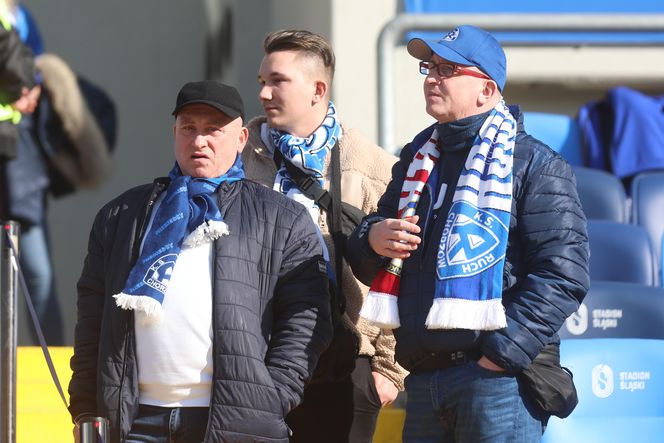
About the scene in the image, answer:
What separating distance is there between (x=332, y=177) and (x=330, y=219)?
151 millimetres

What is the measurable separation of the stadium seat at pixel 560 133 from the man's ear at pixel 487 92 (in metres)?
3.41

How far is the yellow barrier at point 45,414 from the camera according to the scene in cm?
461

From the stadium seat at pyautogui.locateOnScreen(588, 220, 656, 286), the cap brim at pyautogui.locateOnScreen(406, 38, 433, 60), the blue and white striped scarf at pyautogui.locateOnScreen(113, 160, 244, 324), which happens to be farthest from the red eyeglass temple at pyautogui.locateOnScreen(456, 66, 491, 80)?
the stadium seat at pyautogui.locateOnScreen(588, 220, 656, 286)

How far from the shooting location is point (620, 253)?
5535 mm

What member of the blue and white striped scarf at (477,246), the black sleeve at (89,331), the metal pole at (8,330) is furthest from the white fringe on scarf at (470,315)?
the metal pole at (8,330)

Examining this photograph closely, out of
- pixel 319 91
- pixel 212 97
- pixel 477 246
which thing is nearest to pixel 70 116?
pixel 319 91

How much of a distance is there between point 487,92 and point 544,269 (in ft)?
1.76

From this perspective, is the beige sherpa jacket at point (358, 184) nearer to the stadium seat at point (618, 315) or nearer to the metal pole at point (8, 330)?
the metal pole at point (8, 330)

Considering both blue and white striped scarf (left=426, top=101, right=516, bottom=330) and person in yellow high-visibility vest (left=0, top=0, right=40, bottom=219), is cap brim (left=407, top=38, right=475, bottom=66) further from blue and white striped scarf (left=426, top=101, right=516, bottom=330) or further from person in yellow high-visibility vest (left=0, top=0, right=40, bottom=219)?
person in yellow high-visibility vest (left=0, top=0, right=40, bottom=219)

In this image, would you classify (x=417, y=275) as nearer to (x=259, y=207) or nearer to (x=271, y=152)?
(x=259, y=207)

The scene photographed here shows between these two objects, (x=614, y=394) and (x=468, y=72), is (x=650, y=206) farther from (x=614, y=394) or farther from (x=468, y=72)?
(x=468, y=72)

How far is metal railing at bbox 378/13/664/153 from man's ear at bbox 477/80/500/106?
10.4 feet

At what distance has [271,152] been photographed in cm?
412

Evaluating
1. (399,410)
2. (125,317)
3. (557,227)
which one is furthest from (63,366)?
(557,227)
